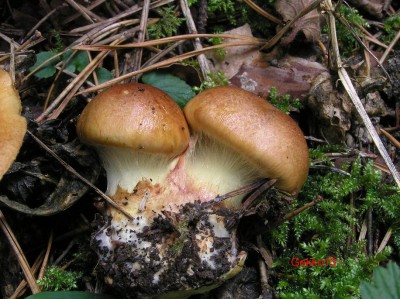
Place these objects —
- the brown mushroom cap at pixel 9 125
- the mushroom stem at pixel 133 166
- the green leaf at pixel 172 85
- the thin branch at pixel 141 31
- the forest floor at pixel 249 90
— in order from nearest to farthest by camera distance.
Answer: the brown mushroom cap at pixel 9 125
the mushroom stem at pixel 133 166
the forest floor at pixel 249 90
the green leaf at pixel 172 85
the thin branch at pixel 141 31

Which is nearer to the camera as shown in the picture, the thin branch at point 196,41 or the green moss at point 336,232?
the green moss at point 336,232

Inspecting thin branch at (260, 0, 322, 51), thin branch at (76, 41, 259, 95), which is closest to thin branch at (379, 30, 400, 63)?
thin branch at (260, 0, 322, 51)

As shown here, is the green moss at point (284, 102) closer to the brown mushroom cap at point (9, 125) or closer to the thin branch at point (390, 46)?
the thin branch at point (390, 46)

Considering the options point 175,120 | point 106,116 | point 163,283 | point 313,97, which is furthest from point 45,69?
point 313,97

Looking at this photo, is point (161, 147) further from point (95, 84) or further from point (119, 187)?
point (95, 84)

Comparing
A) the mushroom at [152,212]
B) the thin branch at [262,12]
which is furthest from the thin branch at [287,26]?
the mushroom at [152,212]

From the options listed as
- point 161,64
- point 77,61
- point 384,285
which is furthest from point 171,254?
point 77,61

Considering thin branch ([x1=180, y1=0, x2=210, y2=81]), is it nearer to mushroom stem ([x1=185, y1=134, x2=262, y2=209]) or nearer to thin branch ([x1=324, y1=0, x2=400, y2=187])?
mushroom stem ([x1=185, y1=134, x2=262, y2=209])

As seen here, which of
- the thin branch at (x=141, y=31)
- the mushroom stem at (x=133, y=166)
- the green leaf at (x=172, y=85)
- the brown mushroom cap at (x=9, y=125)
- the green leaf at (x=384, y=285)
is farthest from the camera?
the thin branch at (x=141, y=31)
